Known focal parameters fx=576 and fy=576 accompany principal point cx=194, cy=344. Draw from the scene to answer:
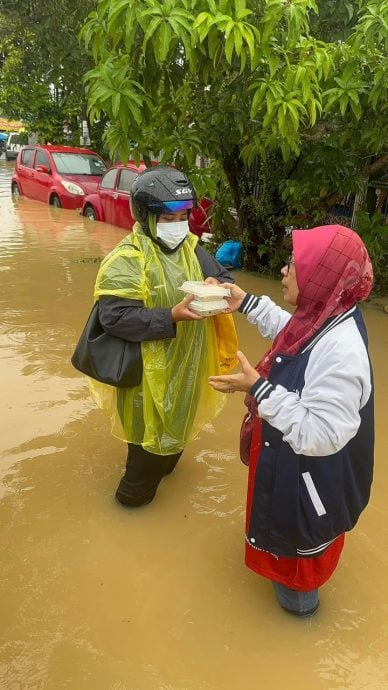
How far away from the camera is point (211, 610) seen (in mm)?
2332

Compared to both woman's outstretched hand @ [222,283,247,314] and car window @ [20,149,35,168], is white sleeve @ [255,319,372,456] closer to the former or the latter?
woman's outstretched hand @ [222,283,247,314]

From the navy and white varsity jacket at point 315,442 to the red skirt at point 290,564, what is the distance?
8 centimetres

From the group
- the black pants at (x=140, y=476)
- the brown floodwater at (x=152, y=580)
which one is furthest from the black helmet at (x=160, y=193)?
the brown floodwater at (x=152, y=580)

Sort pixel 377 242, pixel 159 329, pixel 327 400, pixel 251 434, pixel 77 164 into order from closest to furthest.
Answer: pixel 327 400 < pixel 251 434 < pixel 159 329 < pixel 377 242 < pixel 77 164

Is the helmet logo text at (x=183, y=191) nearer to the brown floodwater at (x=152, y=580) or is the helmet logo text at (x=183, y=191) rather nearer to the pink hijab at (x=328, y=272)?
the pink hijab at (x=328, y=272)

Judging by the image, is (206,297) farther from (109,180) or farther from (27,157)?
(27,157)

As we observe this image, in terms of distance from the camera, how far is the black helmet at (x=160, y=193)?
7.79ft

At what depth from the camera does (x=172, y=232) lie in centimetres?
247

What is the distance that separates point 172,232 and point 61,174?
11.2 m

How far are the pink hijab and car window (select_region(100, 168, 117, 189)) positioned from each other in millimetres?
9282

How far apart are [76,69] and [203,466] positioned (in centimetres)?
519

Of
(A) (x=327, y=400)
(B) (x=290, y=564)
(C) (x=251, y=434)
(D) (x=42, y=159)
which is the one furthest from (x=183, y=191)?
(D) (x=42, y=159)

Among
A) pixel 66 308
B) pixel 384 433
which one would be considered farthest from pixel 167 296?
pixel 66 308

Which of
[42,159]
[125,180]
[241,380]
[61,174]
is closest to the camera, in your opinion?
[241,380]
